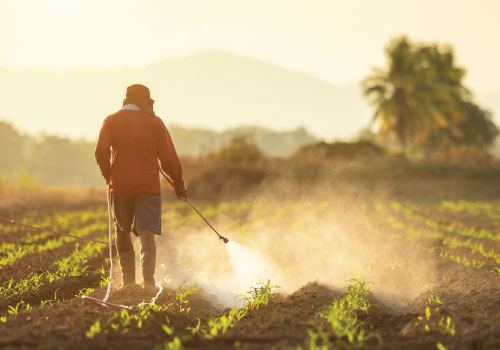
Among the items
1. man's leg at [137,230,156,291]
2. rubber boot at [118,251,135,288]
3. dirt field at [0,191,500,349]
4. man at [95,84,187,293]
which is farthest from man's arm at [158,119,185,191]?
dirt field at [0,191,500,349]

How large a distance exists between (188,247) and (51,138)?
73.8 meters

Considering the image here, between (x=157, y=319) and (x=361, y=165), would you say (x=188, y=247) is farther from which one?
(x=361, y=165)

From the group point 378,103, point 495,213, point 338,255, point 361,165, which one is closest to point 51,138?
point 378,103

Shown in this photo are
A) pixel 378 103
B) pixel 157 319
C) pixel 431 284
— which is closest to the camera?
pixel 157 319

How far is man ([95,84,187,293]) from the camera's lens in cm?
610

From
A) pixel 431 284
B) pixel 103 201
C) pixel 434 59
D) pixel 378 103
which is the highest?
pixel 434 59

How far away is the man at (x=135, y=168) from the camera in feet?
20.0

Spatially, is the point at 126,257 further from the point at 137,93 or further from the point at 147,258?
the point at 137,93

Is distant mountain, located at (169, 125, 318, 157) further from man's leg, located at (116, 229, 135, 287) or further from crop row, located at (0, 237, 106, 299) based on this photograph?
man's leg, located at (116, 229, 135, 287)

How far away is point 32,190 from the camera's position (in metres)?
25.9

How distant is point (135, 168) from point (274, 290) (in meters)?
2.42

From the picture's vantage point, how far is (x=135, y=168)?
612 cm

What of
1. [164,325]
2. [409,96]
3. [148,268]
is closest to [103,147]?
[148,268]

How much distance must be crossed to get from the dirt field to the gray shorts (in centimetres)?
70
